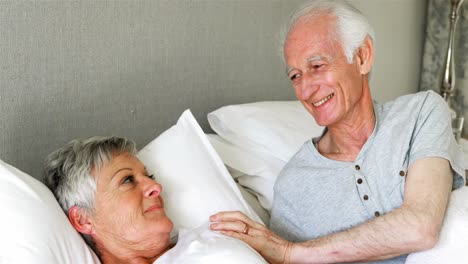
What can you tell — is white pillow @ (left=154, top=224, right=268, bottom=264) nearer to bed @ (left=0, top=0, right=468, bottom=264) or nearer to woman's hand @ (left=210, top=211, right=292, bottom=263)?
woman's hand @ (left=210, top=211, right=292, bottom=263)

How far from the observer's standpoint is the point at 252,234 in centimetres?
145

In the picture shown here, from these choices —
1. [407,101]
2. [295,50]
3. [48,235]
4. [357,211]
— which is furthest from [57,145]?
[407,101]

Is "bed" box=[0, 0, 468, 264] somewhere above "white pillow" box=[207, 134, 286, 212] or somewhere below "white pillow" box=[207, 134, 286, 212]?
above

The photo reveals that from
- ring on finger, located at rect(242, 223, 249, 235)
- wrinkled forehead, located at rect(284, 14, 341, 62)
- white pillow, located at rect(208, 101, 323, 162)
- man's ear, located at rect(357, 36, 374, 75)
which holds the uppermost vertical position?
wrinkled forehead, located at rect(284, 14, 341, 62)

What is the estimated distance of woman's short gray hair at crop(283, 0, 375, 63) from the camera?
156 cm

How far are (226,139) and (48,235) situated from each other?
851mm

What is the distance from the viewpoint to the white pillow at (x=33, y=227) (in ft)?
3.77

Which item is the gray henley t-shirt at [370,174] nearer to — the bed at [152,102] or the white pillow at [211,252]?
the bed at [152,102]

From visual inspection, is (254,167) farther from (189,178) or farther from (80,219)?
(80,219)

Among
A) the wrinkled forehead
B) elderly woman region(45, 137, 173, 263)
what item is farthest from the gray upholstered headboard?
the wrinkled forehead

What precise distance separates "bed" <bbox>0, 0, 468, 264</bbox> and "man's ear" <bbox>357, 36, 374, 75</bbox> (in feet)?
1.37

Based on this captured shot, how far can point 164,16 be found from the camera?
72.4 inches

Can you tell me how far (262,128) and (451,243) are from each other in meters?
0.75

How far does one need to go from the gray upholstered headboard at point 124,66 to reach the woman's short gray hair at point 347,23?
49 centimetres
